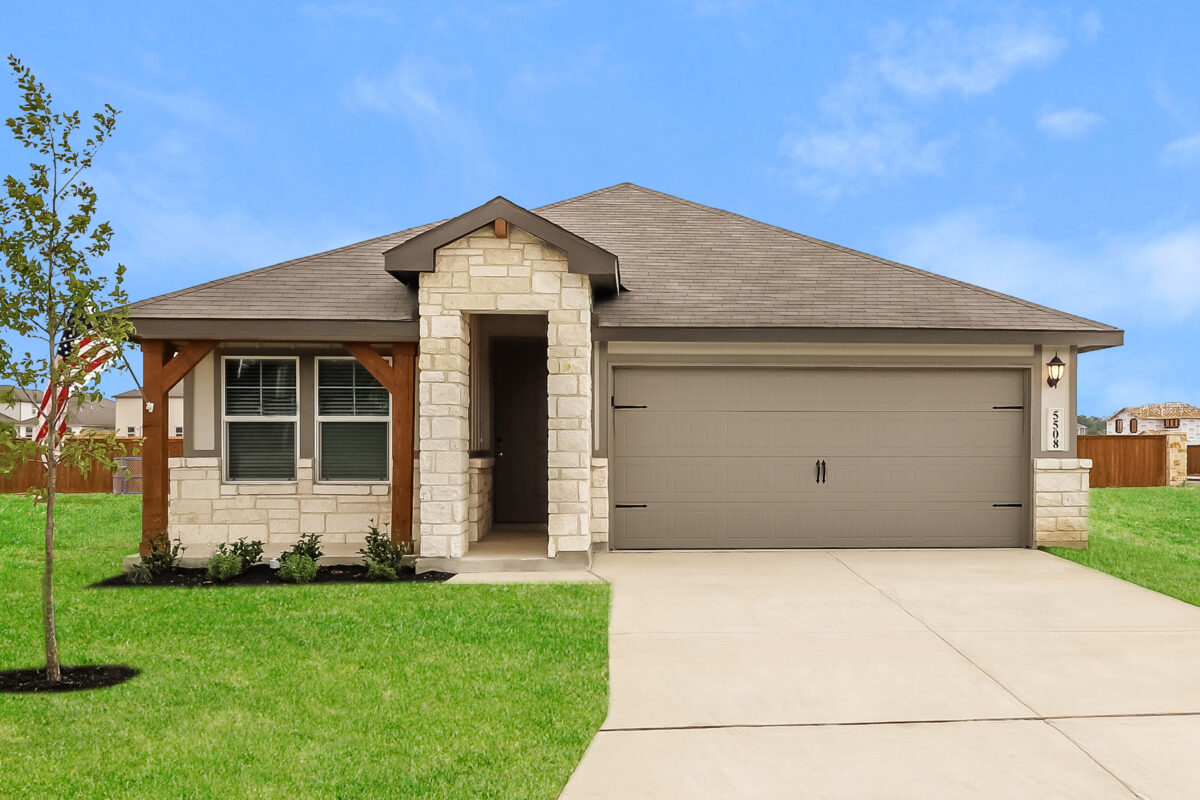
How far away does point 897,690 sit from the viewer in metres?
5.11

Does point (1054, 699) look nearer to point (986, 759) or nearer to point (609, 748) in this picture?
point (986, 759)

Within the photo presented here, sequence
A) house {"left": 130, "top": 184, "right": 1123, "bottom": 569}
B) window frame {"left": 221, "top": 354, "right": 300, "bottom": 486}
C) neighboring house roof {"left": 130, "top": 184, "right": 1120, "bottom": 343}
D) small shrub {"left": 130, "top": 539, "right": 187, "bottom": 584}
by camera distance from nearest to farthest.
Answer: small shrub {"left": 130, "top": 539, "right": 187, "bottom": 584} < neighboring house roof {"left": 130, "top": 184, "right": 1120, "bottom": 343} < house {"left": 130, "top": 184, "right": 1123, "bottom": 569} < window frame {"left": 221, "top": 354, "right": 300, "bottom": 486}

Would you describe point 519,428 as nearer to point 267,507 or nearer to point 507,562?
point 507,562

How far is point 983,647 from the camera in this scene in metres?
6.07

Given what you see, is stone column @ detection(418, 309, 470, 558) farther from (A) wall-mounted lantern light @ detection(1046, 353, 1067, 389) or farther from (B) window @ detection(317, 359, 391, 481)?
(A) wall-mounted lantern light @ detection(1046, 353, 1067, 389)

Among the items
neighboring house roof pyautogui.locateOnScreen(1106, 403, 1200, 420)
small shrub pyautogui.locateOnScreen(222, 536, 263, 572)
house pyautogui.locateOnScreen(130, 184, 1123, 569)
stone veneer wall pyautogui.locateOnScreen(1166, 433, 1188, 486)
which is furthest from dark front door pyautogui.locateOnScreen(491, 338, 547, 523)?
neighboring house roof pyautogui.locateOnScreen(1106, 403, 1200, 420)

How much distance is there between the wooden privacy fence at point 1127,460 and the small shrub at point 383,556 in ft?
71.6

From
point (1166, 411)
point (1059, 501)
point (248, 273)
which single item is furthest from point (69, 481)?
point (1166, 411)

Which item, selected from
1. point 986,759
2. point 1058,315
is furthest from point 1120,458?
point 986,759

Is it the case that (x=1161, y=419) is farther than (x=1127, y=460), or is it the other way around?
(x=1161, y=419)

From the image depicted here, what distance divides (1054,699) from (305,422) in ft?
26.6

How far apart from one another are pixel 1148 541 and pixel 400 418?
35.0 feet

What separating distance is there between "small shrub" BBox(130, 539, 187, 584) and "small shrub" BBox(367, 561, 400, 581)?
2176mm

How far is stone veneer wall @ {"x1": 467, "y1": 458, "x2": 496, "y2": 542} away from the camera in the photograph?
10141 millimetres
